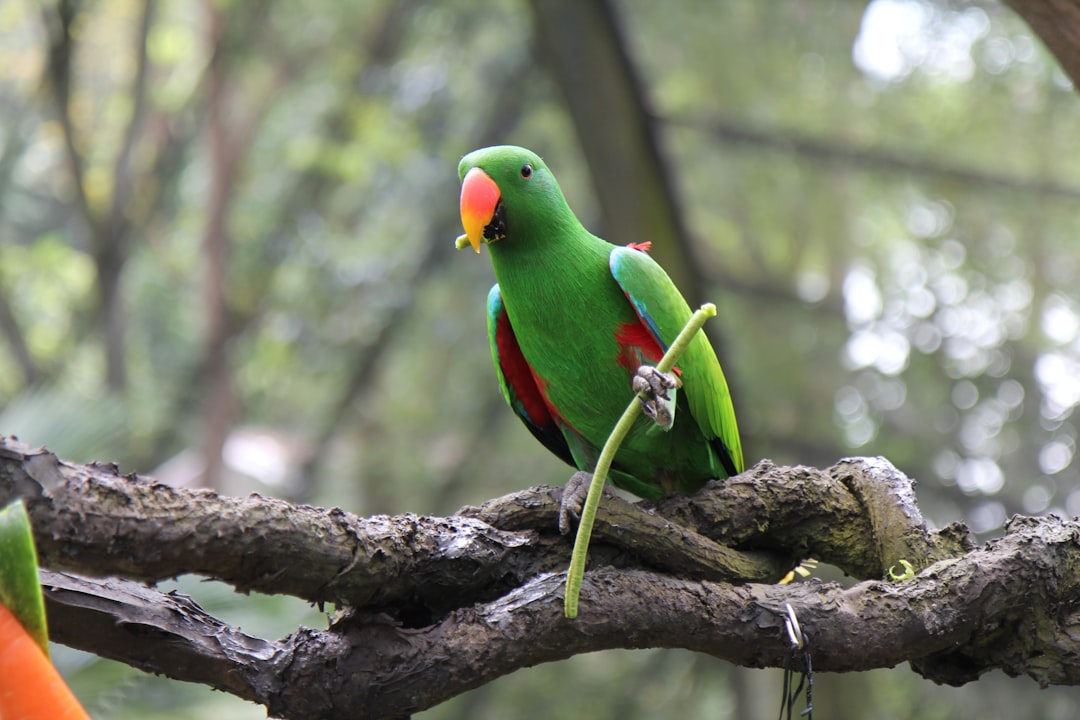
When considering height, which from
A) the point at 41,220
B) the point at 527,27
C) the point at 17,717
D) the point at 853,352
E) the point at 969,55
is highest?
the point at 41,220

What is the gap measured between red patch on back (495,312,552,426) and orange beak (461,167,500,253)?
376mm

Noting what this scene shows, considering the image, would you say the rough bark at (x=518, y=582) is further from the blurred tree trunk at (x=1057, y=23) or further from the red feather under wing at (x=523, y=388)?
Answer: the blurred tree trunk at (x=1057, y=23)

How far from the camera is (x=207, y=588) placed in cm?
362

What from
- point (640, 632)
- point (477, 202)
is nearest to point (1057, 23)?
point (477, 202)

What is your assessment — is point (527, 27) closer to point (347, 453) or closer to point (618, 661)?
point (347, 453)

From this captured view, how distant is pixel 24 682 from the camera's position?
4.11 feet

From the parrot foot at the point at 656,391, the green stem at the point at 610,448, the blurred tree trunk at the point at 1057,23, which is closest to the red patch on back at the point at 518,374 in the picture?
the parrot foot at the point at 656,391

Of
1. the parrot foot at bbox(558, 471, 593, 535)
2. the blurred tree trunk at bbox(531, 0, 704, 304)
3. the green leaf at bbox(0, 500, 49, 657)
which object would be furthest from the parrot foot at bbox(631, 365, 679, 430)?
the blurred tree trunk at bbox(531, 0, 704, 304)

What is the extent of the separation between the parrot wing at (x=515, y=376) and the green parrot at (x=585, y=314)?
0.14 m

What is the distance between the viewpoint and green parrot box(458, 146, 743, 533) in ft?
7.75

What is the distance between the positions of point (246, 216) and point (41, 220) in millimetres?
2671

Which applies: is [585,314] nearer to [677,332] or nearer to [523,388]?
[677,332]

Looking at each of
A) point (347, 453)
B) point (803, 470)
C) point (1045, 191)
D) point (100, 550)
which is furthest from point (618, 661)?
point (100, 550)

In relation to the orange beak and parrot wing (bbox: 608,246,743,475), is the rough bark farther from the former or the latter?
the orange beak
